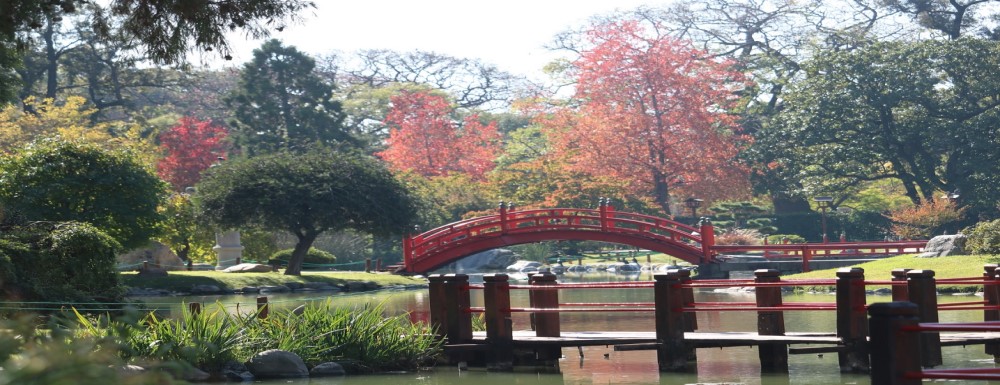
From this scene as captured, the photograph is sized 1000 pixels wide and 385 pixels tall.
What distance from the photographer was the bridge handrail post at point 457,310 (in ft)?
45.7

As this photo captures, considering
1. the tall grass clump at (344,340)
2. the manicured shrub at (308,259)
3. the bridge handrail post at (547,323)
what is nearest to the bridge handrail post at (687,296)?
the bridge handrail post at (547,323)

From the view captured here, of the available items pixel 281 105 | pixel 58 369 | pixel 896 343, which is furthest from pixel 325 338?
pixel 281 105

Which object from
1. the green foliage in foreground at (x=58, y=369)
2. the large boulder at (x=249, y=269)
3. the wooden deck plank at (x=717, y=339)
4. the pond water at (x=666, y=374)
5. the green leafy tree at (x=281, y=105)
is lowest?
the pond water at (x=666, y=374)

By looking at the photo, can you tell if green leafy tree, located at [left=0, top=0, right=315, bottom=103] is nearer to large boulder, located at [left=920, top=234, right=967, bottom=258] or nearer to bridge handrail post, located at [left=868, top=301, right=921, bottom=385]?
bridge handrail post, located at [left=868, top=301, right=921, bottom=385]

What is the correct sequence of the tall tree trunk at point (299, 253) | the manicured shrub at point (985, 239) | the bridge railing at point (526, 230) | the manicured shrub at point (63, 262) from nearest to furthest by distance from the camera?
the manicured shrub at point (63, 262) → the manicured shrub at point (985, 239) → the bridge railing at point (526, 230) → the tall tree trunk at point (299, 253)

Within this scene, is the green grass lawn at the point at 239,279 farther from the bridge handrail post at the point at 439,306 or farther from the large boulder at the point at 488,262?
the bridge handrail post at the point at 439,306

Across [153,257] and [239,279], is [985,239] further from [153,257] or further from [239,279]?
[153,257]

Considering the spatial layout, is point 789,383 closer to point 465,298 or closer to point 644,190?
point 465,298

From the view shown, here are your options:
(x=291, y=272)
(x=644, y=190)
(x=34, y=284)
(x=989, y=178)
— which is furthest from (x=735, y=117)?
(x=34, y=284)

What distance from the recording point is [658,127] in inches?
1864

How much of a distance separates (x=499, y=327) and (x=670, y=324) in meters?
2.13

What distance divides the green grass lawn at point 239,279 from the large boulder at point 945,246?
581 inches

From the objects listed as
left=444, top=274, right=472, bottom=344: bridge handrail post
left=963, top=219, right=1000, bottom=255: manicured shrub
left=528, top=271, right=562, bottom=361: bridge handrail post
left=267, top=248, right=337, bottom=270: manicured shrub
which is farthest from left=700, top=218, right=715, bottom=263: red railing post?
left=444, top=274, right=472, bottom=344: bridge handrail post

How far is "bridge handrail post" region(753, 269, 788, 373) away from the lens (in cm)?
1286
